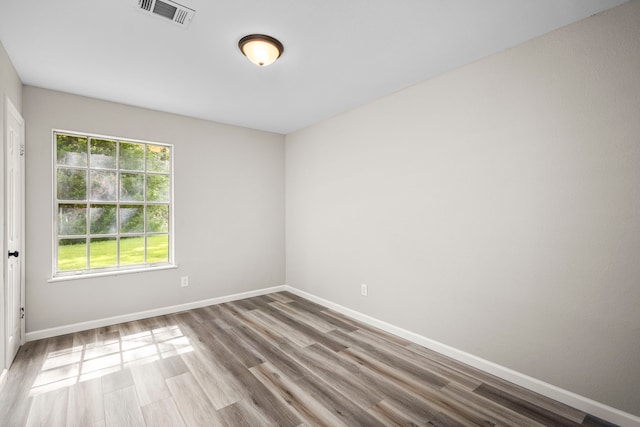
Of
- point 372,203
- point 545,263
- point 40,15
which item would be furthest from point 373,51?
point 40,15

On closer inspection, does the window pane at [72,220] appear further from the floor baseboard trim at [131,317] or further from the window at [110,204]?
the floor baseboard trim at [131,317]

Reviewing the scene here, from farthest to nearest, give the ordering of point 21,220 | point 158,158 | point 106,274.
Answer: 1. point 158,158
2. point 106,274
3. point 21,220

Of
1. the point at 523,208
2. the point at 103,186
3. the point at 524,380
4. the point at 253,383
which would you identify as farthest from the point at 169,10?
the point at 524,380

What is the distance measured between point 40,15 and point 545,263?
3.87 meters

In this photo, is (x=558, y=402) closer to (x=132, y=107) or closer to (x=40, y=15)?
(x=40, y=15)

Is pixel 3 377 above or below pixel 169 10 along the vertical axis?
below

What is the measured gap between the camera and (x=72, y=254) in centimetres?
332

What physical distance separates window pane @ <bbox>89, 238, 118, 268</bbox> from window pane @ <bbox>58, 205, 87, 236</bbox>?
0.64 feet

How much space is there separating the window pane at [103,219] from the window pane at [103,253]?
11cm

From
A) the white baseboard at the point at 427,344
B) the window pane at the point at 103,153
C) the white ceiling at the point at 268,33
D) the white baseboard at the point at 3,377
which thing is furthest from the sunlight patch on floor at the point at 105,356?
the white ceiling at the point at 268,33

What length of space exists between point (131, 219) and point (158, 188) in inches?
19.8

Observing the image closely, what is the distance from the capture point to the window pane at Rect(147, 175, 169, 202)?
12.5 ft

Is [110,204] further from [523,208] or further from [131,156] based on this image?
[523,208]

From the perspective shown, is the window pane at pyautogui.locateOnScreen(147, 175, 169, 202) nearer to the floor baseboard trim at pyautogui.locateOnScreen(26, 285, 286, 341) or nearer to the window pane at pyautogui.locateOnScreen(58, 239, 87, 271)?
the window pane at pyautogui.locateOnScreen(58, 239, 87, 271)
